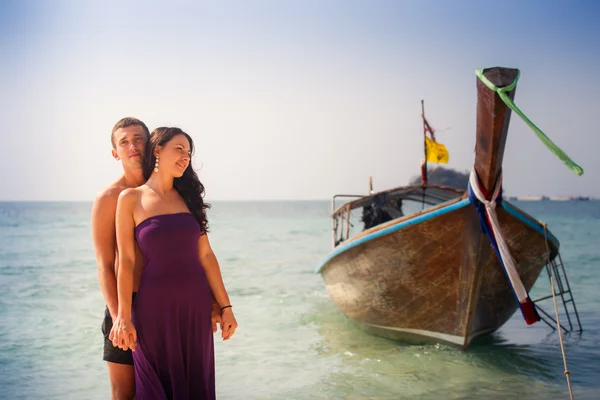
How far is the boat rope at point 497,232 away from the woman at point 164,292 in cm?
360

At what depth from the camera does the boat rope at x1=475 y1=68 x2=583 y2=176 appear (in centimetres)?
360

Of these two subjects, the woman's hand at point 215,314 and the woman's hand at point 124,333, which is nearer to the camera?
the woman's hand at point 124,333

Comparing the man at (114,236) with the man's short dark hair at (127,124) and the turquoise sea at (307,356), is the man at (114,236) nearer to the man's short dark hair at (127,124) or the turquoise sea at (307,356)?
the man's short dark hair at (127,124)

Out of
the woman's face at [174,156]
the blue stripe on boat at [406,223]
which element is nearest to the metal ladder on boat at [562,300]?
the blue stripe on boat at [406,223]

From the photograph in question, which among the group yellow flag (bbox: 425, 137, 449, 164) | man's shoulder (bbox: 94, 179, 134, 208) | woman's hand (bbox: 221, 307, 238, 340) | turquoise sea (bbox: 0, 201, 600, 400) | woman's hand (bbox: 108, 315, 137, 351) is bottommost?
turquoise sea (bbox: 0, 201, 600, 400)

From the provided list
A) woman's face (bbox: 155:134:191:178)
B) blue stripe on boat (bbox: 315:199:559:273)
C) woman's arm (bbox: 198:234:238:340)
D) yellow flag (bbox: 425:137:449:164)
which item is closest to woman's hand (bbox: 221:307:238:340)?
woman's arm (bbox: 198:234:238:340)

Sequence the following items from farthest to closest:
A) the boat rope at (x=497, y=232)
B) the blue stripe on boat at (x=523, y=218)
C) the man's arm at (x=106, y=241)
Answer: the blue stripe on boat at (x=523, y=218) → the boat rope at (x=497, y=232) → the man's arm at (x=106, y=241)

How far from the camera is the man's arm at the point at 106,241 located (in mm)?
2570

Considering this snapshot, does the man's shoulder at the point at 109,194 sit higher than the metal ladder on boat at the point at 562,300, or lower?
higher

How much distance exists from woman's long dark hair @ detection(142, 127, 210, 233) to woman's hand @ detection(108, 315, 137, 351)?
56cm

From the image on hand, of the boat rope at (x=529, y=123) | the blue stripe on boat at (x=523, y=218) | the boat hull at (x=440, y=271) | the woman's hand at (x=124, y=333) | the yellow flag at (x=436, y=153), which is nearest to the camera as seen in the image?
the woman's hand at (x=124, y=333)

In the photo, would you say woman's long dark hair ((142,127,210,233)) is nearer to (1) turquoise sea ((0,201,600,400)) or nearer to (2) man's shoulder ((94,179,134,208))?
(2) man's shoulder ((94,179,134,208))

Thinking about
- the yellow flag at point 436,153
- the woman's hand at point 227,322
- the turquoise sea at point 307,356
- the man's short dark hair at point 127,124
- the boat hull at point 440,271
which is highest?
the man's short dark hair at point 127,124

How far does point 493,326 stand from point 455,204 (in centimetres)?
207
